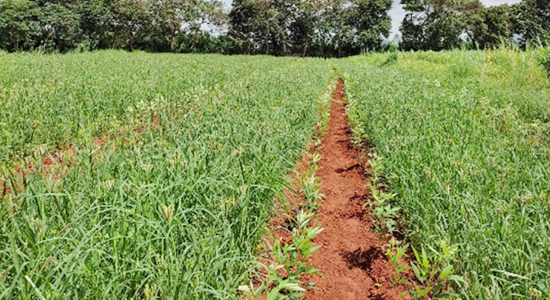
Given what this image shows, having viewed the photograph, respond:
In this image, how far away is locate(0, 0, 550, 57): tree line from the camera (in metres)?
44.6

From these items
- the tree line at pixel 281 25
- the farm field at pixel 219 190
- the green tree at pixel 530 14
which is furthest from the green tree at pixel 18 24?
the green tree at pixel 530 14

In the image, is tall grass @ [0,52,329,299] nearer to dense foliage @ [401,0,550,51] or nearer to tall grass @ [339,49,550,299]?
tall grass @ [339,49,550,299]

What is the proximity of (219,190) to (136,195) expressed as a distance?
592mm

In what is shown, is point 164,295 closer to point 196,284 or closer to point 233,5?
point 196,284

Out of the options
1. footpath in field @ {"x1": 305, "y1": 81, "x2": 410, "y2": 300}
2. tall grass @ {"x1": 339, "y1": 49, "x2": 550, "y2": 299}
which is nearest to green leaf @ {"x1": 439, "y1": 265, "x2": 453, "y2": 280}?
tall grass @ {"x1": 339, "y1": 49, "x2": 550, "y2": 299}

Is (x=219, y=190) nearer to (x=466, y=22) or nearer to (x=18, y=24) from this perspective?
(x=18, y=24)

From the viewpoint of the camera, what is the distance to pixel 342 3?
54.6m

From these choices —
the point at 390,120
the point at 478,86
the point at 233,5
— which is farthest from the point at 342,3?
the point at 390,120

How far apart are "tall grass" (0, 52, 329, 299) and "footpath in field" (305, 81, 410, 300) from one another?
557 mm

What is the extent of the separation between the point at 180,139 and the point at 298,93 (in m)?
4.20

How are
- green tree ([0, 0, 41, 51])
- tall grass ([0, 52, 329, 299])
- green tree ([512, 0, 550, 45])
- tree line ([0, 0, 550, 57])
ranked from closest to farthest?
tall grass ([0, 52, 329, 299])
green tree ([0, 0, 41, 51])
tree line ([0, 0, 550, 57])
green tree ([512, 0, 550, 45])

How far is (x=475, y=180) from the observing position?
9.95ft

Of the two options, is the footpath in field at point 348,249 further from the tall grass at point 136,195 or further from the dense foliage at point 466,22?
the dense foliage at point 466,22

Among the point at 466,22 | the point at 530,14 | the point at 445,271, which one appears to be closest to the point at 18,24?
the point at 445,271
